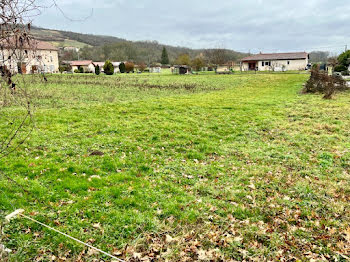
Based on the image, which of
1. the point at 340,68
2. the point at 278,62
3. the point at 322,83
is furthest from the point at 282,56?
the point at 322,83

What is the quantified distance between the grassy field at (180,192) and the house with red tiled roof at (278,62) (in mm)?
51112

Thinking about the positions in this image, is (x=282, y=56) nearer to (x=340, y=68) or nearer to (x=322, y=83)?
(x=340, y=68)

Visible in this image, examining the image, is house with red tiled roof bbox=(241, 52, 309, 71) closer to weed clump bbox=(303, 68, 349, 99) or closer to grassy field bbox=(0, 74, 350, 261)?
weed clump bbox=(303, 68, 349, 99)

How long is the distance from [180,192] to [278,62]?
58227 millimetres

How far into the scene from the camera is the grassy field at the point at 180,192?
11.3 ft

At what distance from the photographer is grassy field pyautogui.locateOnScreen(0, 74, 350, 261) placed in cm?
346

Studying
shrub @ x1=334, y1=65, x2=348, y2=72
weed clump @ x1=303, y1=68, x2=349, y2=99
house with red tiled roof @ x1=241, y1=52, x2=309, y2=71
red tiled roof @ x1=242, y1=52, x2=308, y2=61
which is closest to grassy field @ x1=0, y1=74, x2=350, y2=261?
weed clump @ x1=303, y1=68, x2=349, y2=99

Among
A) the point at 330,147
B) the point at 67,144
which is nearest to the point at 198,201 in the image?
the point at 67,144

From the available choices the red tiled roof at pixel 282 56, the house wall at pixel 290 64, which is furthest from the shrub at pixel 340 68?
the red tiled roof at pixel 282 56

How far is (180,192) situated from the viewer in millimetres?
4836

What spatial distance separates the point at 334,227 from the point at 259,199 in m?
1.23

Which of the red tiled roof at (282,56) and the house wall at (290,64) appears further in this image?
the red tiled roof at (282,56)

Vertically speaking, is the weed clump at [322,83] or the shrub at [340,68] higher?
the shrub at [340,68]

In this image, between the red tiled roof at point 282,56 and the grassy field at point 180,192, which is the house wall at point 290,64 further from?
the grassy field at point 180,192
